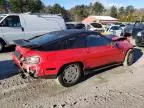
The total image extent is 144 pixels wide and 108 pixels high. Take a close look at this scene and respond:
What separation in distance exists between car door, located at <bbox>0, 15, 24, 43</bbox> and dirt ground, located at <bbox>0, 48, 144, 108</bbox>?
16.9 feet

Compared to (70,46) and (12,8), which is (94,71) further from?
(12,8)

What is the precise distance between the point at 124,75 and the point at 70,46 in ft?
6.76

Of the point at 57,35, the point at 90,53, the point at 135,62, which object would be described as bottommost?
the point at 135,62

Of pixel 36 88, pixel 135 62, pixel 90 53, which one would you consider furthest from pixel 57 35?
pixel 135 62

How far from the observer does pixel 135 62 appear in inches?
381

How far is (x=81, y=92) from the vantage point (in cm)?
638

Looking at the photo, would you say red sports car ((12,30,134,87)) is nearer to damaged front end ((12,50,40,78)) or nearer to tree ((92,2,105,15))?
damaged front end ((12,50,40,78))

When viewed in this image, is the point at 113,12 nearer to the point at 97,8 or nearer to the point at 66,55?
the point at 97,8

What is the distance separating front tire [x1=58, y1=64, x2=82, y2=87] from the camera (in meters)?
6.70

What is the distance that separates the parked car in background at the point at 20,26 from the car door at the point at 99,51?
21.5 ft

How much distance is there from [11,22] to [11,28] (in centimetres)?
33

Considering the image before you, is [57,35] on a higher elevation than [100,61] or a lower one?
higher

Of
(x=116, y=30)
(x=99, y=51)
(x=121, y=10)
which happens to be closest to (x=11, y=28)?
(x=99, y=51)

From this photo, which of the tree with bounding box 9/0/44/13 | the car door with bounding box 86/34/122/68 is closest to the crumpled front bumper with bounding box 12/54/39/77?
the car door with bounding box 86/34/122/68
